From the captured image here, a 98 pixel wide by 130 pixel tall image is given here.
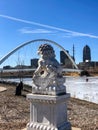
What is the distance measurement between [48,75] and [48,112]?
3.04 ft

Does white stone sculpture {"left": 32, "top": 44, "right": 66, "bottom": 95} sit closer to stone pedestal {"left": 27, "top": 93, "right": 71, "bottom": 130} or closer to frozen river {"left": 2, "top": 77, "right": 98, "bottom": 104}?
stone pedestal {"left": 27, "top": 93, "right": 71, "bottom": 130}

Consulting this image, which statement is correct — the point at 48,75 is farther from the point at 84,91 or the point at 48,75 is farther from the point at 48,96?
the point at 84,91

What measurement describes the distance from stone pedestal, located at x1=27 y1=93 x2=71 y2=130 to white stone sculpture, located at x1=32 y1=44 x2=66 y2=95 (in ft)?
0.62

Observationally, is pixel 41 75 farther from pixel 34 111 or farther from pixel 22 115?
pixel 22 115

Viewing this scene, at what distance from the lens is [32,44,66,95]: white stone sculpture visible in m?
7.79

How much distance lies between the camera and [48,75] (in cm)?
786

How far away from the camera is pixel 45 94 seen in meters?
7.87

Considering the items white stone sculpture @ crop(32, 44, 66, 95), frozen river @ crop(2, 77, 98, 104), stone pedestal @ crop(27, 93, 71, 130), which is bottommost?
frozen river @ crop(2, 77, 98, 104)

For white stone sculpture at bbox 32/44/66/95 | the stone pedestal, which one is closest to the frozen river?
the stone pedestal

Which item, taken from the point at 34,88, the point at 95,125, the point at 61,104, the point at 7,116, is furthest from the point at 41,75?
the point at 7,116

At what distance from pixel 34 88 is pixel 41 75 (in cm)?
39

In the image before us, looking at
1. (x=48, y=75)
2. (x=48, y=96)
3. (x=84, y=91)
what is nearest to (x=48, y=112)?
(x=48, y=96)

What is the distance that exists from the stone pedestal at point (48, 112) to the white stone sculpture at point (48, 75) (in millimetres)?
188

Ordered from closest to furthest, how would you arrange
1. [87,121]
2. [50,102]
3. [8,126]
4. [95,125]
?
[50,102] → [8,126] → [95,125] → [87,121]
